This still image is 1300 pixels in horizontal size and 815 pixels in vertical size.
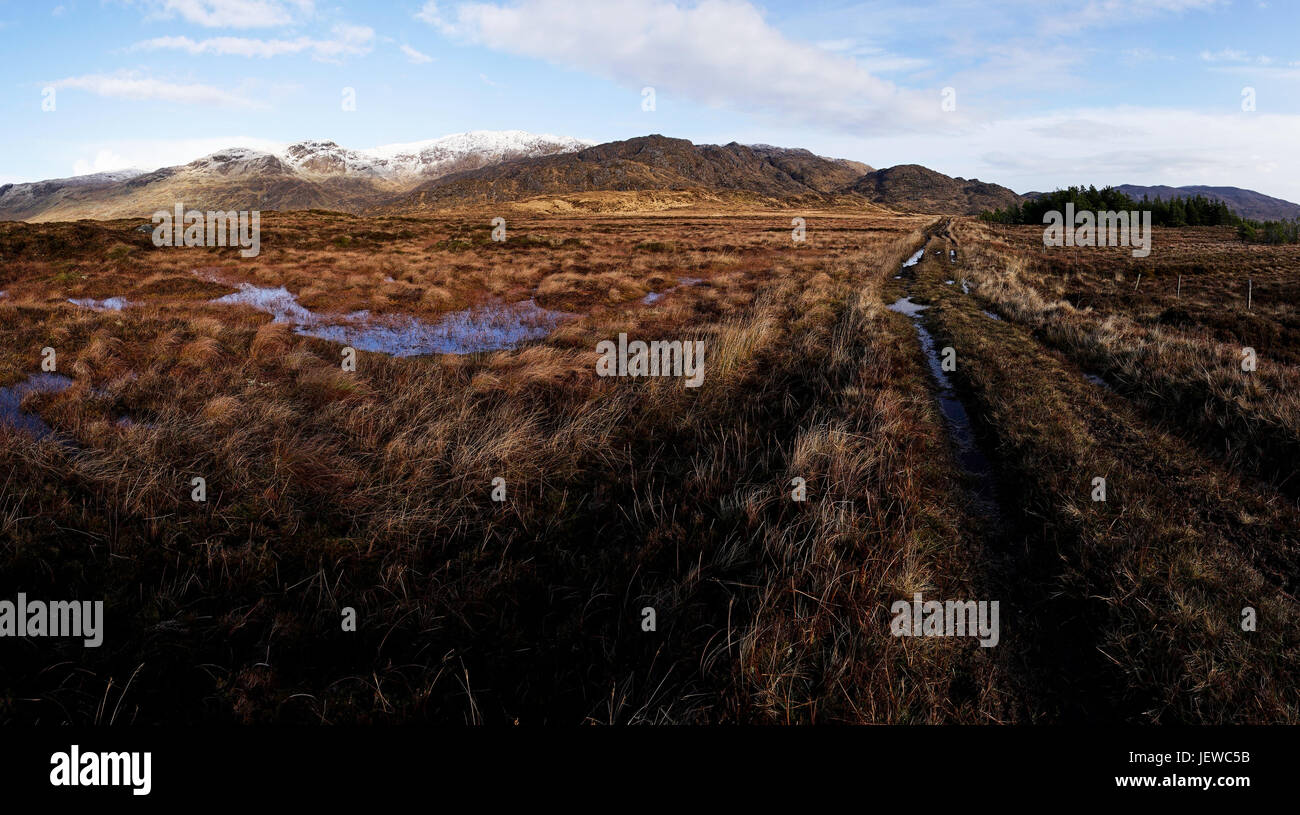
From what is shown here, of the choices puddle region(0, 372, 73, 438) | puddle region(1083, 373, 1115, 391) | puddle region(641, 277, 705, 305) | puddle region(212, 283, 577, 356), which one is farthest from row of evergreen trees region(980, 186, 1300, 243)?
puddle region(0, 372, 73, 438)

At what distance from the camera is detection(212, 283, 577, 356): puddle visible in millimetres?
12906

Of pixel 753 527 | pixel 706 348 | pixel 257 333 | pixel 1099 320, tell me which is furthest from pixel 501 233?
pixel 753 527

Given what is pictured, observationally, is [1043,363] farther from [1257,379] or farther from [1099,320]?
[1099,320]

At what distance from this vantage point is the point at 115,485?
4824 millimetres

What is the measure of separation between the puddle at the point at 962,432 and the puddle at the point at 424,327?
9536mm

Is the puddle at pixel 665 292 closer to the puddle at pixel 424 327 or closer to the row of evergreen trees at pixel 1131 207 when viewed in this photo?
the puddle at pixel 424 327

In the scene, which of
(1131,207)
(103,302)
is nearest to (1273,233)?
(1131,207)

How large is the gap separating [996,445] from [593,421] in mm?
5393

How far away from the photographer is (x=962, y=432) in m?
7.27

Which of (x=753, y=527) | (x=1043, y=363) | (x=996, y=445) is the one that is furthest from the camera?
(x=1043, y=363)

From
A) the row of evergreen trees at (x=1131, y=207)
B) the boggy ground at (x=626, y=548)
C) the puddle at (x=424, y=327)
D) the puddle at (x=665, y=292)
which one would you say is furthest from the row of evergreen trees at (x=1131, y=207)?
the boggy ground at (x=626, y=548)

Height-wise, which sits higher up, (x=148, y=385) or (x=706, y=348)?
(x=706, y=348)

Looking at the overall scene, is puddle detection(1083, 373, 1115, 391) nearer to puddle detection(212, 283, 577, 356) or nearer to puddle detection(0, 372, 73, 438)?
puddle detection(212, 283, 577, 356)
